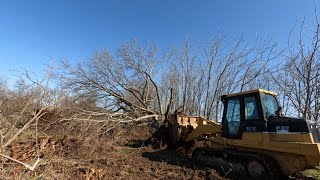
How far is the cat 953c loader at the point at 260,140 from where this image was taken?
6355mm

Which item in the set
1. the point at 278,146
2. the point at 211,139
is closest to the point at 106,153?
the point at 211,139

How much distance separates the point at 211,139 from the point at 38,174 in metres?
4.84

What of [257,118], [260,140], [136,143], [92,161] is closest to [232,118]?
[257,118]

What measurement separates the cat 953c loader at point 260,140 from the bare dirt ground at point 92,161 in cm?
69

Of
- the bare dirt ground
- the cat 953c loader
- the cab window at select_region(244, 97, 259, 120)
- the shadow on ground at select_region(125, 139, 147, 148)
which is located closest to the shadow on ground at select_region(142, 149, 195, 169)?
the bare dirt ground

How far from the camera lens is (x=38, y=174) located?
4.92 metres

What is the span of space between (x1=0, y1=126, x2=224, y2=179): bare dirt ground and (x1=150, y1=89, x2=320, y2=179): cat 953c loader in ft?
2.27

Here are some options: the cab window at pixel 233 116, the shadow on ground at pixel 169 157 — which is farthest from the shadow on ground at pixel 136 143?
the cab window at pixel 233 116

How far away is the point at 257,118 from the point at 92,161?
411 cm

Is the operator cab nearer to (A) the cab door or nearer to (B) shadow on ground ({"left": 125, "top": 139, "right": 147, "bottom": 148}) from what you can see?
(A) the cab door

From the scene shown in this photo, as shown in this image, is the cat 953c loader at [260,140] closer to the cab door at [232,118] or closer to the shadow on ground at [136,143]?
the cab door at [232,118]

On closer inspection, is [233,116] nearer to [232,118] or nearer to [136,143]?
[232,118]

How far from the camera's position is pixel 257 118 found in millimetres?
7031

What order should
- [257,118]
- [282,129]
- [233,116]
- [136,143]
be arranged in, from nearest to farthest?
[282,129]
[257,118]
[233,116]
[136,143]
